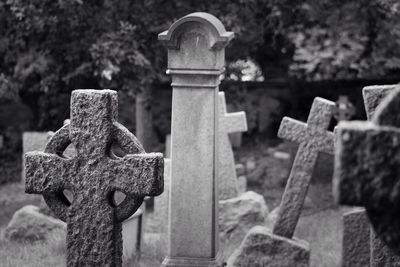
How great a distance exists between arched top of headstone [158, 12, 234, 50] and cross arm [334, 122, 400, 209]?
145 inches

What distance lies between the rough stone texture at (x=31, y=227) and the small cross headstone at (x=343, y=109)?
21.8 ft

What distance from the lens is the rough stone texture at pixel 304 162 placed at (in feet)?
24.8

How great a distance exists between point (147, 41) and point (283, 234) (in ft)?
17.4

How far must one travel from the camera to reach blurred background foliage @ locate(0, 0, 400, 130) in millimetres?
11242

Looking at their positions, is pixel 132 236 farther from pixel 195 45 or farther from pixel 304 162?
pixel 195 45

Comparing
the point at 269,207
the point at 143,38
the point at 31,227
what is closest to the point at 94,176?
the point at 31,227

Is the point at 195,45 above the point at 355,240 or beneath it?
above

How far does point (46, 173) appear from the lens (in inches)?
192

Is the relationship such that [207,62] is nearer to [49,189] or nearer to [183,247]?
[183,247]

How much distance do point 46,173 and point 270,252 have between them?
3231 mm

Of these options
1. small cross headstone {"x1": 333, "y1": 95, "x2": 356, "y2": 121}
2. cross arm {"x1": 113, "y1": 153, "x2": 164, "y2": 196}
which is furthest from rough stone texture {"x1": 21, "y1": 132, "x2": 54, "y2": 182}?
small cross headstone {"x1": 333, "y1": 95, "x2": 356, "y2": 121}

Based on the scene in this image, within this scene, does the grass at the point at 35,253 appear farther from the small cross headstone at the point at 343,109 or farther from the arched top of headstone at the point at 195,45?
the small cross headstone at the point at 343,109

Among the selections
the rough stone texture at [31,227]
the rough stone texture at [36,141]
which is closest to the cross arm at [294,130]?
the rough stone texture at [36,141]

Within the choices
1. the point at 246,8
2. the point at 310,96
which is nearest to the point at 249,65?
the point at 310,96
